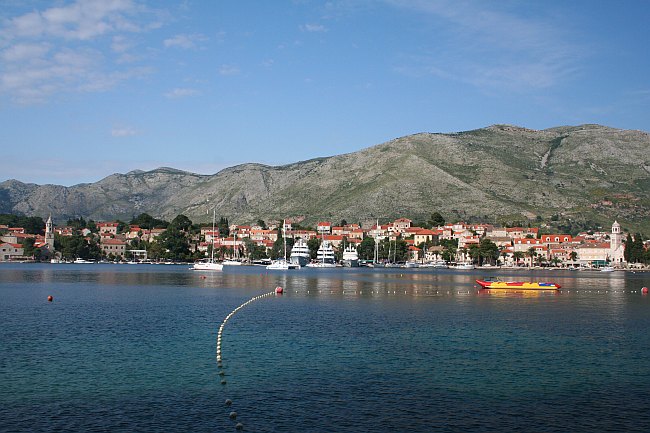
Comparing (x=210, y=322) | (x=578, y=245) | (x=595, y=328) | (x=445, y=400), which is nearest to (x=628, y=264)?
(x=578, y=245)

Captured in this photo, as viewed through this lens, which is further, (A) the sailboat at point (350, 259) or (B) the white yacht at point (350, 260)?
(A) the sailboat at point (350, 259)

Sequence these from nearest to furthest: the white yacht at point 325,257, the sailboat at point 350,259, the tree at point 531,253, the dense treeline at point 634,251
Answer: the dense treeline at point 634,251 < the white yacht at point 325,257 < the sailboat at point 350,259 < the tree at point 531,253

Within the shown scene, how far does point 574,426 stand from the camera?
1972 centimetres

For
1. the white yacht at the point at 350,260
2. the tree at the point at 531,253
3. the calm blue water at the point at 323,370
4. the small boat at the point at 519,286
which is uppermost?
the tree at the point at 531,253

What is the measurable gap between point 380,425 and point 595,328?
89.7 ft

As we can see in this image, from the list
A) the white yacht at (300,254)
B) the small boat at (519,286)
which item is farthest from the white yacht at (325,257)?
the small boat at (519,286)

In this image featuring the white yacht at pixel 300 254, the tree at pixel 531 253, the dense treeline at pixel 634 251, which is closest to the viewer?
the white yacht at pixel 300 254

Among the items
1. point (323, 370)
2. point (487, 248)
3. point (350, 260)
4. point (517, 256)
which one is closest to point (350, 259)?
point (350, 260)

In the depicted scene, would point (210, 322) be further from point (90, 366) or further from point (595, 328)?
point (595, 328)

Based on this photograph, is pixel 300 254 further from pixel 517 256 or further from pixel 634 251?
pixel 634 251

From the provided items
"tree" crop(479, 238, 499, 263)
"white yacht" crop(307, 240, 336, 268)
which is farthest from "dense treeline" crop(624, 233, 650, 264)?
"white yacht" crop(307, 240, 336, 268)

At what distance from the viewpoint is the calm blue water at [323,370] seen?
20.2 m

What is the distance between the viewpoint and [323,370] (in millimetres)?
26781

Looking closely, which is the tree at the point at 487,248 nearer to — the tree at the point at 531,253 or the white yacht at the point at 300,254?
the tree at the point at 531,253
